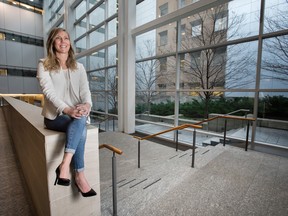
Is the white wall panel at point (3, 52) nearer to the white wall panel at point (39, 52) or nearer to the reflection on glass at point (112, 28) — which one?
the white wall panel at point (39, 52)

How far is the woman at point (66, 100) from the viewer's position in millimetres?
1228

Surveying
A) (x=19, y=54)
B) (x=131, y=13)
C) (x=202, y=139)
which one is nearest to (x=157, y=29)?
(x=131, y=13)

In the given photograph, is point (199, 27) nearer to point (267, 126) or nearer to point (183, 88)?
point (183, 88)

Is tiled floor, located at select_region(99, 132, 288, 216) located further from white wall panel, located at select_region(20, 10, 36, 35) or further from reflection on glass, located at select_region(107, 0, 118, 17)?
white wall panel, located at select_region(20, 10, 36, 35)

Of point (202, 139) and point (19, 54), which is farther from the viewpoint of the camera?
point (19, 54)

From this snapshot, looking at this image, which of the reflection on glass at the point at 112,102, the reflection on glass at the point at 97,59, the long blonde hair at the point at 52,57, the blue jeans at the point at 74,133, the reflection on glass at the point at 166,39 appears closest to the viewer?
the blue jeans at the point at 74,133

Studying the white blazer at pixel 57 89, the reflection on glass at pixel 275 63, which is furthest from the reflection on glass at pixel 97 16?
the white blazer at pixel 57 89

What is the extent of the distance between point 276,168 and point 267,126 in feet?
5.04

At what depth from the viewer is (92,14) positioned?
948 cm

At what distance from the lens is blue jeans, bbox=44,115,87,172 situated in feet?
3.99

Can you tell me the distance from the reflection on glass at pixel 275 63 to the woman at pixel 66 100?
4.19m

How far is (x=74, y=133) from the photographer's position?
1231mm

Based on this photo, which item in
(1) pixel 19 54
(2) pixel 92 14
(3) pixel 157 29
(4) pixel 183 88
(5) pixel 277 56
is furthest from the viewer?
(1) pixel 19 54

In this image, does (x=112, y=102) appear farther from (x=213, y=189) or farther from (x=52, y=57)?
(x=52, y=57)
